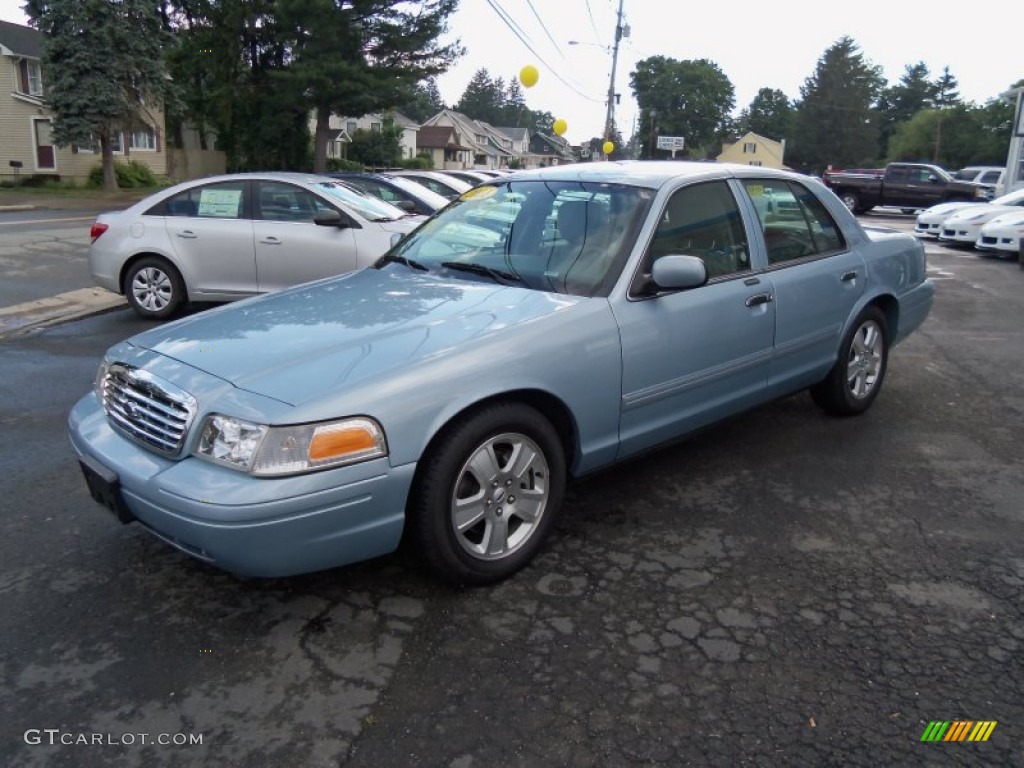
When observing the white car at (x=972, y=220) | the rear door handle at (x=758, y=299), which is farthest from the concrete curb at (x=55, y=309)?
the white car at (x=972, y=220)

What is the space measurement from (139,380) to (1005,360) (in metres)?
7.06

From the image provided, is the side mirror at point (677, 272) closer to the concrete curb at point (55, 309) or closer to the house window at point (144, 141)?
the concrete curb at point (55, 309)

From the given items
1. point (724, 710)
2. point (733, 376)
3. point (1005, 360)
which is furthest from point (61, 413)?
point (1005, 360)

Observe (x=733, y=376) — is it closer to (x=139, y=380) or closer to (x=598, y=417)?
(x=598, y=417)

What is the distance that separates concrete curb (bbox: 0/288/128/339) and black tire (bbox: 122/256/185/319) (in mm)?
789

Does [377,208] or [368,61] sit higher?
[368,61]

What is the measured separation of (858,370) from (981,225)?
14.2 m

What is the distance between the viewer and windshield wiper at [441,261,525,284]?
3922 mm

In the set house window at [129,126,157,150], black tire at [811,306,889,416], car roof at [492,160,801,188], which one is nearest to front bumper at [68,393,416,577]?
car roof at [492,160,801,188]

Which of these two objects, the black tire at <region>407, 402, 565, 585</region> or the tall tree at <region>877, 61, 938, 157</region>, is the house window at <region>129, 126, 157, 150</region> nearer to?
the black tire at <region>407, 402, 565, 585</region>

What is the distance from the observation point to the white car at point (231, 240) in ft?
27.5

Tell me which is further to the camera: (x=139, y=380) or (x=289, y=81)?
(x=289, y=81)

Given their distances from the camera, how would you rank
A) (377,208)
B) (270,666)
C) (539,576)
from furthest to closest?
(377,208) → (539,576) → (270,666)

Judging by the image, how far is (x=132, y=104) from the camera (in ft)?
112
